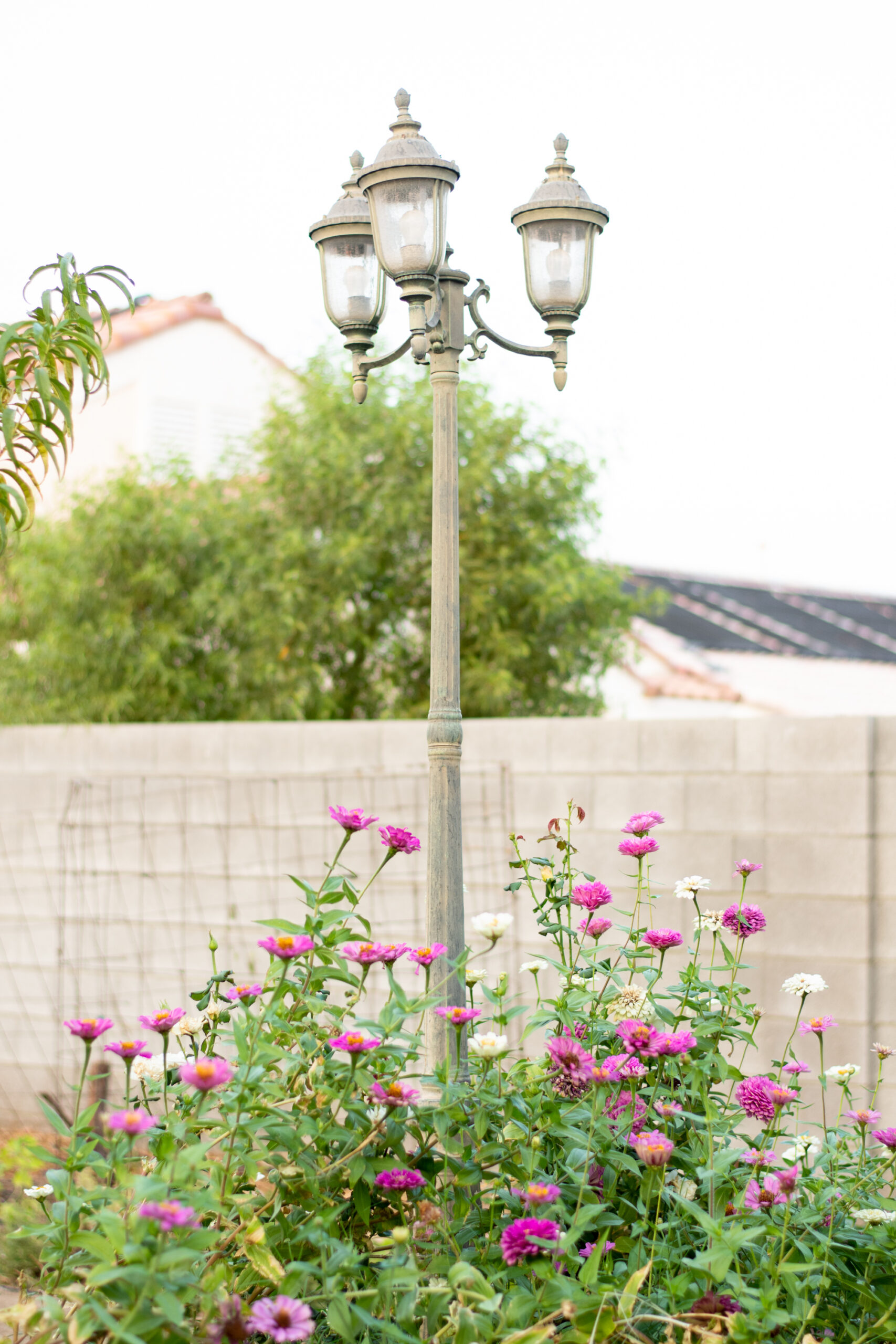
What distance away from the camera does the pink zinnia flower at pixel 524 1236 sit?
1507 millimetres

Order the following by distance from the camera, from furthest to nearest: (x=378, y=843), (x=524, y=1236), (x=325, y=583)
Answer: (x=325, y=583) → (x=378, y=843) → (x=524, y=1236)

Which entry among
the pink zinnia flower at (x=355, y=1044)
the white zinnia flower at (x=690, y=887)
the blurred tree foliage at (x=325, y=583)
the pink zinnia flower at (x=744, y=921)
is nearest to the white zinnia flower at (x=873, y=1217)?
the pink zinnia flower at (x=744, y=921)

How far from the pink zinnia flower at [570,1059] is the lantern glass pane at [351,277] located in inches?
66.7

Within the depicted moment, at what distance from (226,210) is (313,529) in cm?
343

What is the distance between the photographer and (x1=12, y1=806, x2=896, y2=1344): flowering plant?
1446 mm

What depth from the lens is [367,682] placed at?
20.1ft

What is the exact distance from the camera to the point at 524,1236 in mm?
1509

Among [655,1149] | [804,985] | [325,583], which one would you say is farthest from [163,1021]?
[325,583]

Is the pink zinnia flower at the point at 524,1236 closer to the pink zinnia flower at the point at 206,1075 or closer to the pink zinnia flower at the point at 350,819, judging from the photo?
the pink zinnia flower at the point at 206,1075

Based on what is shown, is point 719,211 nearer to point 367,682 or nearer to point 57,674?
point 367,682

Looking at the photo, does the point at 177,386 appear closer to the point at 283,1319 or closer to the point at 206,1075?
the point at 206,1075

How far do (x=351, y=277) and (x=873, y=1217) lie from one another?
2139 mm

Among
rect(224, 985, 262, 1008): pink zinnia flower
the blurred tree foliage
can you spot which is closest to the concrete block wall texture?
the blurred tree foliage

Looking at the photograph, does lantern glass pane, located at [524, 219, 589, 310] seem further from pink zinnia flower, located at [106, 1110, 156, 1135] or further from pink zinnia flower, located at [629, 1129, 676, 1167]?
pink zinnia flower, located at [106, 1110, 156, 1135]
